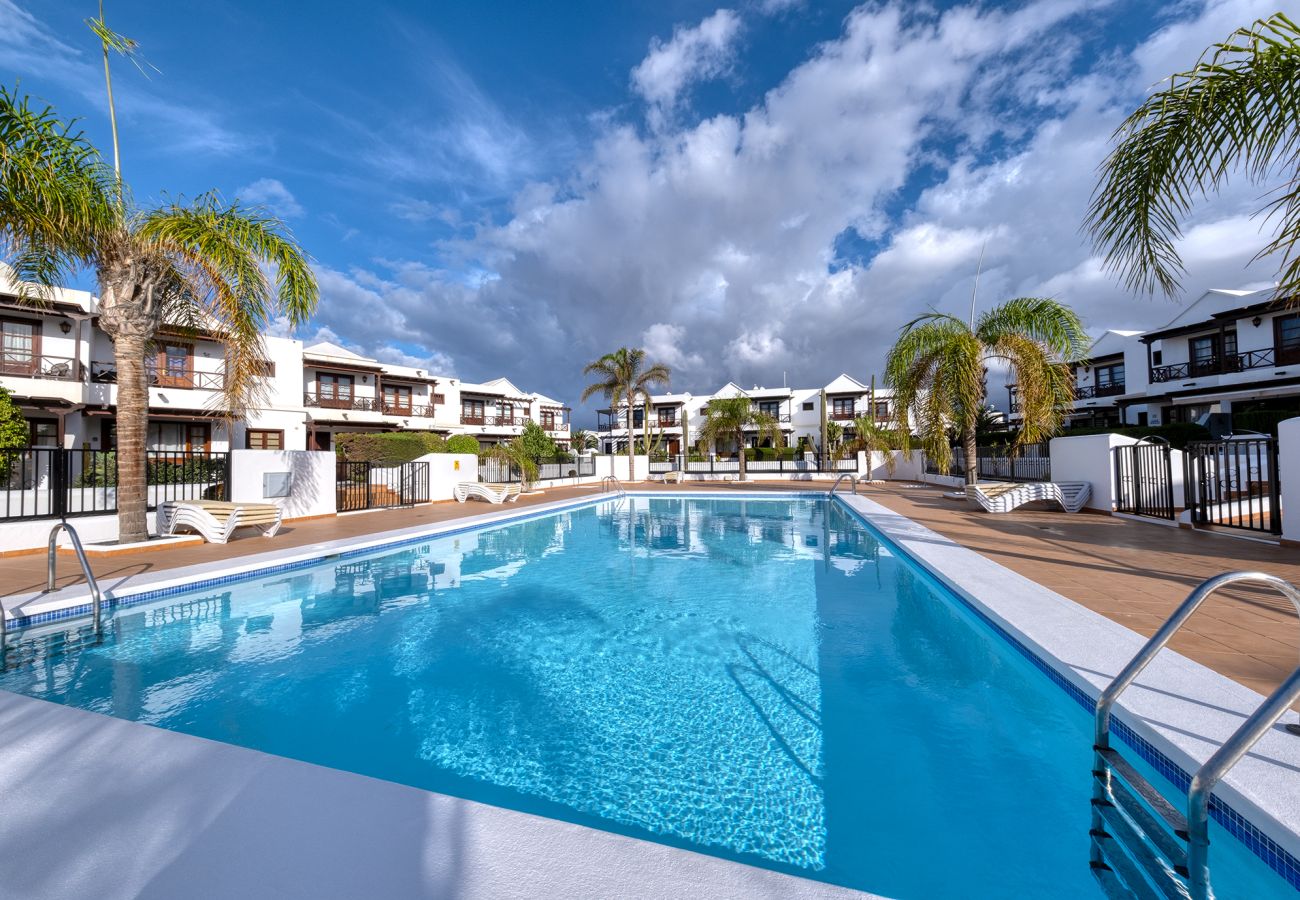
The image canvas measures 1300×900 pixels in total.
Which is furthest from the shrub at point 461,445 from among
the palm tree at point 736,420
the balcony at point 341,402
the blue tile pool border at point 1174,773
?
the blue tile pool border at point 1174,773

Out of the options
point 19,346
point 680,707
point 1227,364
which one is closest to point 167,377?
point 19,346

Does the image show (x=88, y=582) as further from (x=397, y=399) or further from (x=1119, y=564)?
(x=397, y=399)

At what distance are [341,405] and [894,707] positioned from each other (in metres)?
31.4

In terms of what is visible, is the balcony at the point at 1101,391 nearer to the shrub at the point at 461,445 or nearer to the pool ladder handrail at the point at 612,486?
the pool ladder handrail at the point at 612,486

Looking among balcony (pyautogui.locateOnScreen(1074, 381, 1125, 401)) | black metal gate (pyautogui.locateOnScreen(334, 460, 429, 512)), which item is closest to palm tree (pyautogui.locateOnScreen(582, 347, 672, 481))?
black metal gate (pyautogui.locateOnScreen(334, 460, 429, 512))

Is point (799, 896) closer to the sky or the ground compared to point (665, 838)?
closer to the sky

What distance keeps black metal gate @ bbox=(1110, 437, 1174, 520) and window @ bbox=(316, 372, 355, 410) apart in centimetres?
3165

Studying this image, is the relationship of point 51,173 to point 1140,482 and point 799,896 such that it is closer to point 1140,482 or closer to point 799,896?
point 799,896

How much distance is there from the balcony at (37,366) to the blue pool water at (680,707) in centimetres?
1828

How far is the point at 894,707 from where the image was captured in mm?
4047

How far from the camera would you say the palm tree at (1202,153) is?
365cm

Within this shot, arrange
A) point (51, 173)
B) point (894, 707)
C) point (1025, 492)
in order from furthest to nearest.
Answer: point (1025, 492) → point (51, 173) → point (894, 707)

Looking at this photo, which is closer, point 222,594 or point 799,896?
point 799,896

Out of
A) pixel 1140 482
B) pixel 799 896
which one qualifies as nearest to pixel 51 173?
pixel 799 896
